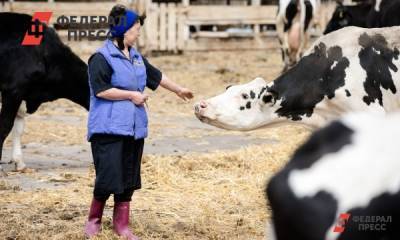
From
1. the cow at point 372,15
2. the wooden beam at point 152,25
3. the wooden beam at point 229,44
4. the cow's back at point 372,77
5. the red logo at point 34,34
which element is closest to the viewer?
the cow's back at point 372,77

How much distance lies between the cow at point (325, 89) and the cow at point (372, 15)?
5.39 m

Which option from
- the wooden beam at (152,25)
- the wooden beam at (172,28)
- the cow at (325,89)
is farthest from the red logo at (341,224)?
the wooden beam at (172,28)

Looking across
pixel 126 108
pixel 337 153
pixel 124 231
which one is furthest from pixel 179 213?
pixel 337 153

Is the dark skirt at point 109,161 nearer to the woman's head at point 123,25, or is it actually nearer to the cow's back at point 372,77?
the woman's head at point 123,25

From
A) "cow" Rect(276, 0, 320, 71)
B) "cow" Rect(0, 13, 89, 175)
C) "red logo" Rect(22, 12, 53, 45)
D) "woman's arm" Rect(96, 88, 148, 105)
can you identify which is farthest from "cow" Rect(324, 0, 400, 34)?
"woman's arm" Rect(96, 88, 148, 105)

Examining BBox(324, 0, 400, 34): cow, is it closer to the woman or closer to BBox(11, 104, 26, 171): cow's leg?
BBox(11, 104, 26, 171): cow's leg

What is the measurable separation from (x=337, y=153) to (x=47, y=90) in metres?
6.46

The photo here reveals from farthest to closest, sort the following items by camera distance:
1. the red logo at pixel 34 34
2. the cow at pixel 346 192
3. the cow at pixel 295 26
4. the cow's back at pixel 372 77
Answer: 1. the cow at pixel 295 26
2. the red logo at pixel 34 34
3. the cow's back at pixel 372 77
4. the cow at pixel 346 192

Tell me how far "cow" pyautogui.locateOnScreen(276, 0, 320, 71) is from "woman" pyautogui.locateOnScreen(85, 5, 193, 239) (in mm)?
9668

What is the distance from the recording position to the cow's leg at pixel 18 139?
26.3 ft

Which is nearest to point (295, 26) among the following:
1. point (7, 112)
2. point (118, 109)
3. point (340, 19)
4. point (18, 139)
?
point (340, 19)

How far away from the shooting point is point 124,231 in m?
5.44

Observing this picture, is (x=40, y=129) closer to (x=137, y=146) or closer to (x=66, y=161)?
(x=66, y=161)

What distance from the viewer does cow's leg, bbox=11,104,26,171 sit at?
8.03 metres
